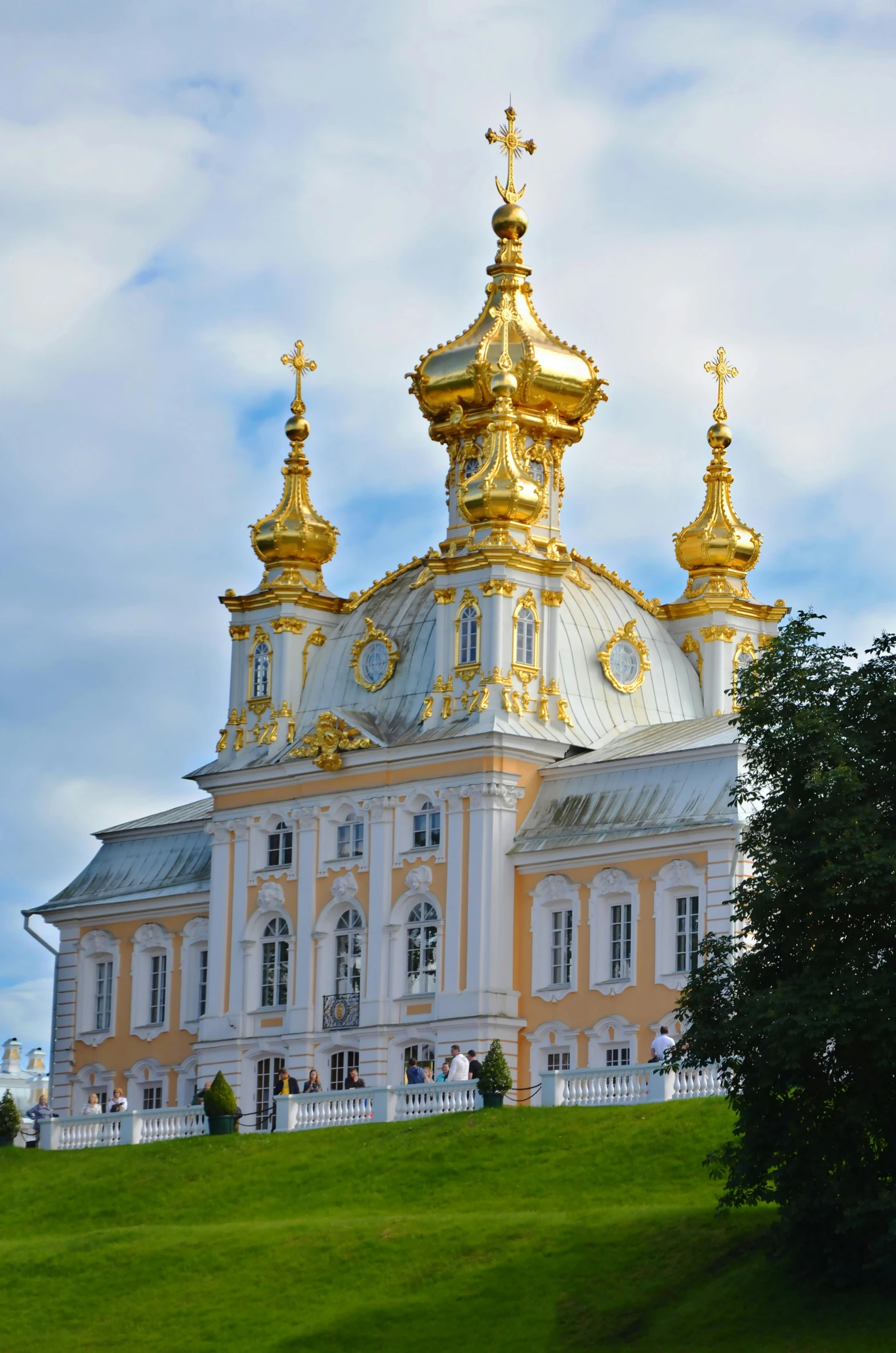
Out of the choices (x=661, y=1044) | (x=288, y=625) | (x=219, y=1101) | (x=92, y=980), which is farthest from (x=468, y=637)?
(x=219, y=1101)

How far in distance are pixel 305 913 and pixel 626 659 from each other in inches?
325

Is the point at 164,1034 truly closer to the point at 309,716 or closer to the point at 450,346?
the point at 309,716

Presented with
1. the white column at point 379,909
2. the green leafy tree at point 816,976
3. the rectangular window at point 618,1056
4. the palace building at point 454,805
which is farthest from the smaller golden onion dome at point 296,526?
the green leafy tree at point 816,976

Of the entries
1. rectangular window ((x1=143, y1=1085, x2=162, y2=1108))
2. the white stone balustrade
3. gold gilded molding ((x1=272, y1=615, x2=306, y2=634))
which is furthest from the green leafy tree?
rectangular window ((x1=143, y1=1085, x2=162, y2=1108))

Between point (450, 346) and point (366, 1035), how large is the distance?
1461 centimetres

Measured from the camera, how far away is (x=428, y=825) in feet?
173

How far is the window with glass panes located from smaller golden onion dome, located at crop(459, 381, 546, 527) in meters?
10.2

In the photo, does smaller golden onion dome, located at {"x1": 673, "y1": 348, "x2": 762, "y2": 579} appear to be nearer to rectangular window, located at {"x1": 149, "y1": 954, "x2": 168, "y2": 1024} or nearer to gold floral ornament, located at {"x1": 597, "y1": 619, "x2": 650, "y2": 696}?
gold floral ornament, located at {"x1": 597, "y1": 619, "x2": 650, "y2": 696}

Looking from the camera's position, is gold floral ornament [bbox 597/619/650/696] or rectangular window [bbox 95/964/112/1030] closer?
gold floral ornament [bbox 597/619/650/696]

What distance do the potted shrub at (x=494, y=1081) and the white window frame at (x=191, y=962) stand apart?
17084 millimetres

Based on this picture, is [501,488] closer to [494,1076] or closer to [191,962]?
[191,962]

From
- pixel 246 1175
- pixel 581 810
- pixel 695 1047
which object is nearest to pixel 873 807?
pixel 695 1047

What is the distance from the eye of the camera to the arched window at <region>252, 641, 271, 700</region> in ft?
186

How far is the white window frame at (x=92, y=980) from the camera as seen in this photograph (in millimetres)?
58781
